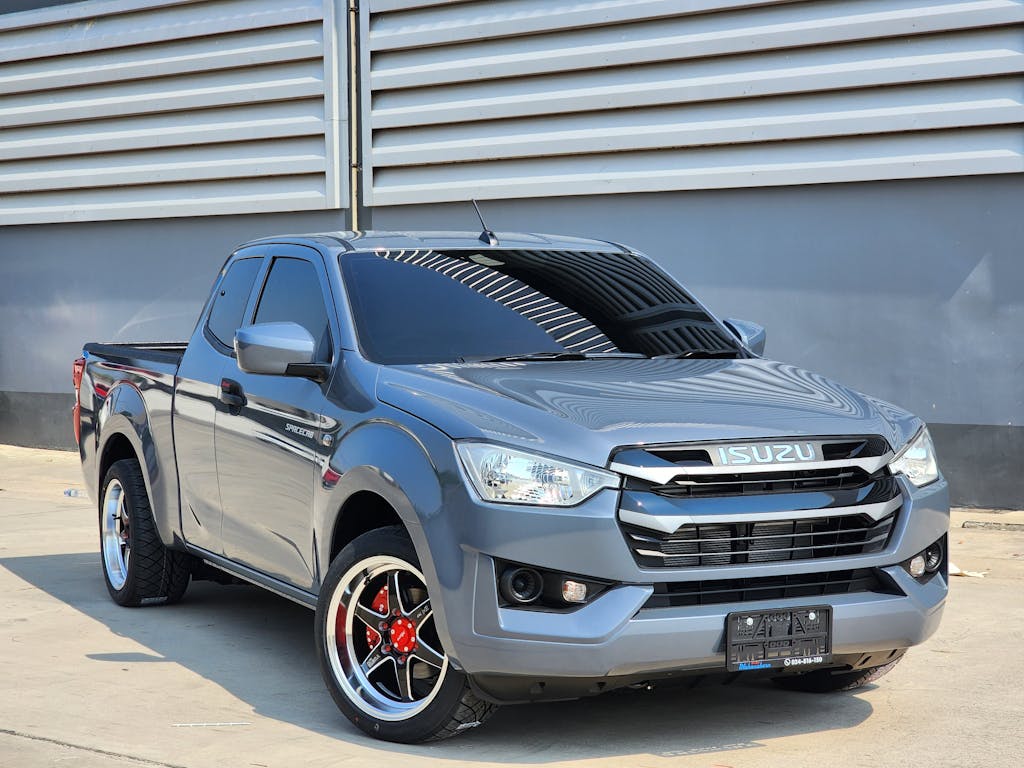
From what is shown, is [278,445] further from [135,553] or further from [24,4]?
[24,4]

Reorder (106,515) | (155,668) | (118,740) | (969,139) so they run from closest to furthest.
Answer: (118,740) → (155,668) → (106,515) → (969,139)

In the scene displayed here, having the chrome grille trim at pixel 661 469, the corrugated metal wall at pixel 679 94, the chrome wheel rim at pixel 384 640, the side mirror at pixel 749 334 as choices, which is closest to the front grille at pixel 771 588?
the chrome grille trim at pixel 661 469

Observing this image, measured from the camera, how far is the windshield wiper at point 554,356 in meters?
5.68

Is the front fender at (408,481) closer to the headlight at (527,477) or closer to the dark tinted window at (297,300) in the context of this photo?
the headlight at (527,477)

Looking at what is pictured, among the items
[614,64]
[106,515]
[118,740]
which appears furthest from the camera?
[614,64]

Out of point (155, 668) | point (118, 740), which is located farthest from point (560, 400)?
point (155, 668)

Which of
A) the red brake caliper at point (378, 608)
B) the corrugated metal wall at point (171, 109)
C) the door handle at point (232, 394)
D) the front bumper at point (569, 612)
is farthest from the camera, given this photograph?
the corrugated metal wall at point (171, 109)

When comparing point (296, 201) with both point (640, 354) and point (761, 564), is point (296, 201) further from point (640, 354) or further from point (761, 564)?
point (761, 564)

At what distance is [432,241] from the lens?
6.38m

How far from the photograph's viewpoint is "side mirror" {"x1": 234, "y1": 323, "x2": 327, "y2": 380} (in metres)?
5.55

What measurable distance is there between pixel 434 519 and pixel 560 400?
59 centimetres

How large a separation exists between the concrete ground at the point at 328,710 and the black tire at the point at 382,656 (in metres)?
0.09

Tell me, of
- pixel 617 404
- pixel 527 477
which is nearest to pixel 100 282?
pixel 617 404

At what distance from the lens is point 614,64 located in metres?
11.5
